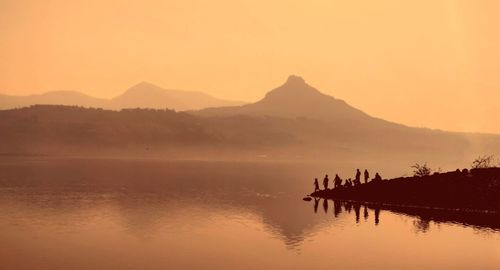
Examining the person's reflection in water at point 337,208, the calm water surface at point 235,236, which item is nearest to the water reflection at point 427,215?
the person's reflection in water at point 337,208

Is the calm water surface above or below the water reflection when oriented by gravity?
below

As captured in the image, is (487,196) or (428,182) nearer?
(487,196)

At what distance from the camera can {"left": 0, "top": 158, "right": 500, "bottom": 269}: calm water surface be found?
45812 millimetres

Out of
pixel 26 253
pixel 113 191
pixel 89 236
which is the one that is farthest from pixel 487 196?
pixel 113 191

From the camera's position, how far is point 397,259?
4775cm

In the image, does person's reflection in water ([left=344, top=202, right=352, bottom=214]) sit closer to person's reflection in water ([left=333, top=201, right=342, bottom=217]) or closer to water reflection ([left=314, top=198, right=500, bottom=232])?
water reflection ([left=314, top=198, right=500, bottom=232])

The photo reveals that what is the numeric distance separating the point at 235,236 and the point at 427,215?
1089 inches

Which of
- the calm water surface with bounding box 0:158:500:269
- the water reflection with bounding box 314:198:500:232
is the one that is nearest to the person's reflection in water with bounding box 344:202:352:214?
the water reflection with bounding box 314:198:500:232

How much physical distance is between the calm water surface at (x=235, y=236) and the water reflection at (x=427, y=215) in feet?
0.41

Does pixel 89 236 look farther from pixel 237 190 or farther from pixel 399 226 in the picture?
pixel 237 190

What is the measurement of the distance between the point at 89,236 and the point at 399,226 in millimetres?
33501

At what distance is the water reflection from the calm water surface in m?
0.12

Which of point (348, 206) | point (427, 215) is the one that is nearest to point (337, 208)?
point (348, 206)

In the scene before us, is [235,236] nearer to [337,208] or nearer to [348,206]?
[337,208]
